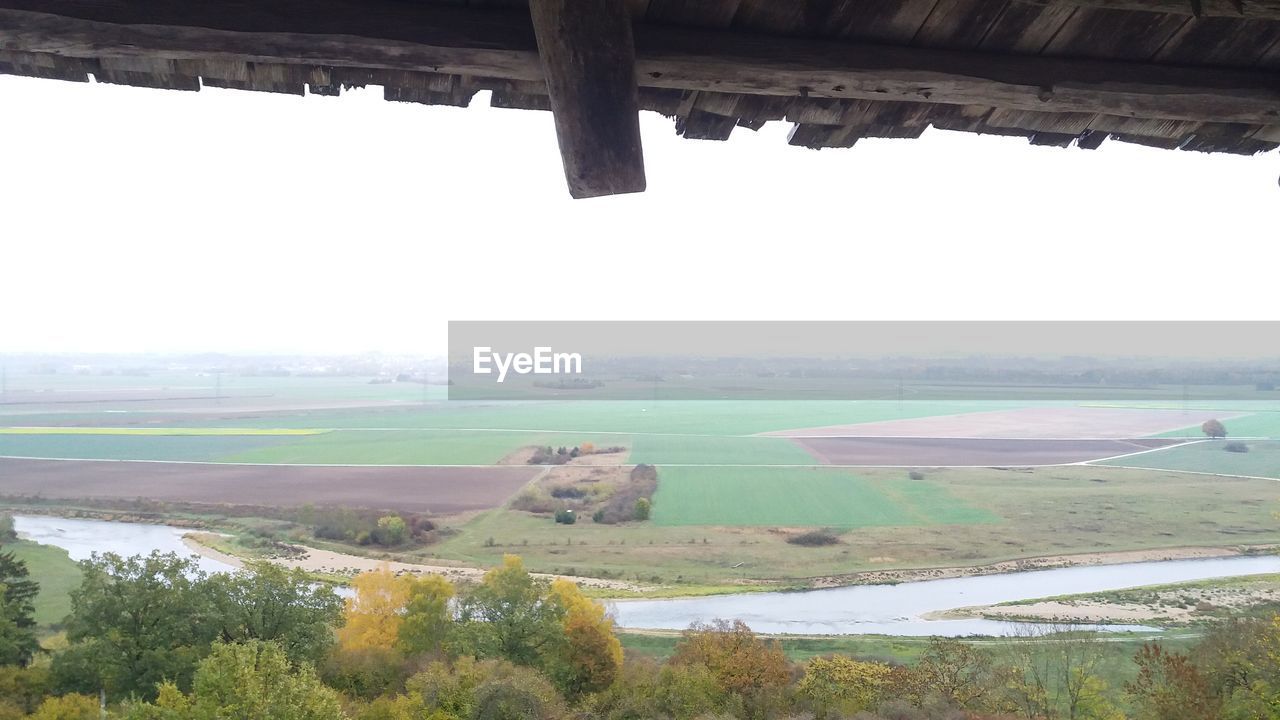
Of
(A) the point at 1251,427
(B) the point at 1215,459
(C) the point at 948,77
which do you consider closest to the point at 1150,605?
(B) the point at 1215,459

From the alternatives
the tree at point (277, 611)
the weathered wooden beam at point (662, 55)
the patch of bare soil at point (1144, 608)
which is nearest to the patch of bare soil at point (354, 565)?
the tree at point (277, 611)

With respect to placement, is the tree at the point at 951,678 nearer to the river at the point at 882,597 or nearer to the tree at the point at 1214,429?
the river at the point at 882,597

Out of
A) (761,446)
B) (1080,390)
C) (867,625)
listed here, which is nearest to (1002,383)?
(1080,390)

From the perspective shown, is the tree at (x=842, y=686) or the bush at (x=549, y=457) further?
the bush at (x=549, y=457)

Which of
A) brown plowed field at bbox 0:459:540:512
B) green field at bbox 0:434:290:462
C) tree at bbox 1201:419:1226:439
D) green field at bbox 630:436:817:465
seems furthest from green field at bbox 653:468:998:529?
green field at bbox 0:434:290:462

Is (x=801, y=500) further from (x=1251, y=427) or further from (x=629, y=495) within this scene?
(x=1251, y=427)

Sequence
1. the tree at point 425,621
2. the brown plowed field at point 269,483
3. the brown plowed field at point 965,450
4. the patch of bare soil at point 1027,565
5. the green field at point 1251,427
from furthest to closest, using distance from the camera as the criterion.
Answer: the green field at point 1251,427 → the brown plowed field at point 965,450 → the brown plowed field at point 269,483 → the patch of bare soil at point 1027,565 → the tree at point 425,621
